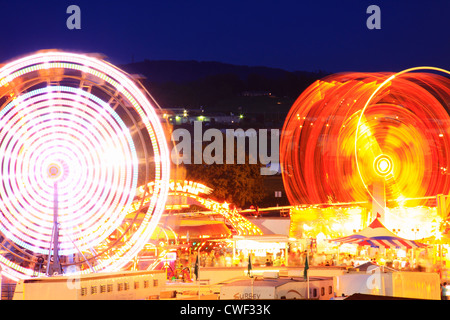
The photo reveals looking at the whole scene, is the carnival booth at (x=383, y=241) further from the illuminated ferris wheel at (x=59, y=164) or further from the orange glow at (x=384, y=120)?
the illuminated ferris wheel at (x=59, y=164)

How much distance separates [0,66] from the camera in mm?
21047

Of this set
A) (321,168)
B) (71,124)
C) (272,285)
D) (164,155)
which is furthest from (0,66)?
(321,168)

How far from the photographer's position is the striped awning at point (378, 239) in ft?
89.6

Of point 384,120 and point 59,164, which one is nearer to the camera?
point 59,164

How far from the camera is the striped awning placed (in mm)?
27297

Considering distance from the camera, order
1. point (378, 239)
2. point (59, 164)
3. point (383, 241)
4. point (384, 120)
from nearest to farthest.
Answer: point (59, 164) → point (383, 241) → point (378, 239) → point (384, 120)

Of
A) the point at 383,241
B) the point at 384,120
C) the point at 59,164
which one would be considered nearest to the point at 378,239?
the point at 383,241

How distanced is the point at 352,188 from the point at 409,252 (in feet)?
69.9

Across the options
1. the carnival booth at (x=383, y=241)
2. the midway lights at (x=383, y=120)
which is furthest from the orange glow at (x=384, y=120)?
the carnival booth at (x=383, y=241)

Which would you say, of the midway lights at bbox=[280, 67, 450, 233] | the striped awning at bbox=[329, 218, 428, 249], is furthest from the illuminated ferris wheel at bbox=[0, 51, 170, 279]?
the midway lights at bbox=[280, 67, 450, 233]

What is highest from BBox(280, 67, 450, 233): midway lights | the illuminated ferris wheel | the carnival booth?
BBox(280, 67, 450, 233): midway lights

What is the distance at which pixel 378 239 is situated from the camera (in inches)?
1097

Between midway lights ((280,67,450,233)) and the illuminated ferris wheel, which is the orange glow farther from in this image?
the illuminated ferris wheel

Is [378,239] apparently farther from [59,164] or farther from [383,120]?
[59,164]
